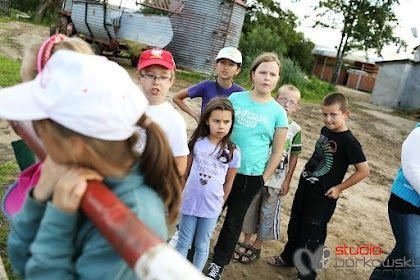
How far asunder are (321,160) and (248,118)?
72cm

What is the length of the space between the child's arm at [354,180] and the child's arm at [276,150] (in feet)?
1.52

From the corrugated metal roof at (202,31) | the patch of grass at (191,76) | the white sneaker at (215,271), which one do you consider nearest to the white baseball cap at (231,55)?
the white sneaker at (215,271)

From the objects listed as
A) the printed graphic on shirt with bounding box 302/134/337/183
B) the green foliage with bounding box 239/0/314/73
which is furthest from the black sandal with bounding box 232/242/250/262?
the green foliage with bounding box 239/0/314/73

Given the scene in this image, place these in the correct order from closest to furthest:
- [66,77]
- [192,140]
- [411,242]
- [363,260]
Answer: [66,77]
[411,242]
[192,140]
[363,260]

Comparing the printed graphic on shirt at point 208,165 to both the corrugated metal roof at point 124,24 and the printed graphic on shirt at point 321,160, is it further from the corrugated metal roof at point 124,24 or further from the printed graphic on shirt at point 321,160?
the corrugated metal roof at point 124,24

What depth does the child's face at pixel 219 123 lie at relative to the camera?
316cm

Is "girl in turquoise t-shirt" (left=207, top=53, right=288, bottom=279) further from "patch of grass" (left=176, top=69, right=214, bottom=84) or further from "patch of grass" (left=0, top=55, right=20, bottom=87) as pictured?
"patch of grass" (left=176, top=69, right=214, bottom=84)

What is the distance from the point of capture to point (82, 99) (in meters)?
1.04

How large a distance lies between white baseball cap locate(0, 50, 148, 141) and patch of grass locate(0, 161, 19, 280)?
2.07m

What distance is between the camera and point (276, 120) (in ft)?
11.0

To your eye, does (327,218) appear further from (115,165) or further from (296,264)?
(115,165)

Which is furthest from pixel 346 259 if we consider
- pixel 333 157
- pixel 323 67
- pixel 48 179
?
pixel 323 67

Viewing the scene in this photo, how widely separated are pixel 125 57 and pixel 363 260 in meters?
14.7

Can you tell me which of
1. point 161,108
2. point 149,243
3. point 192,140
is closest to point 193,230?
point 192,140
